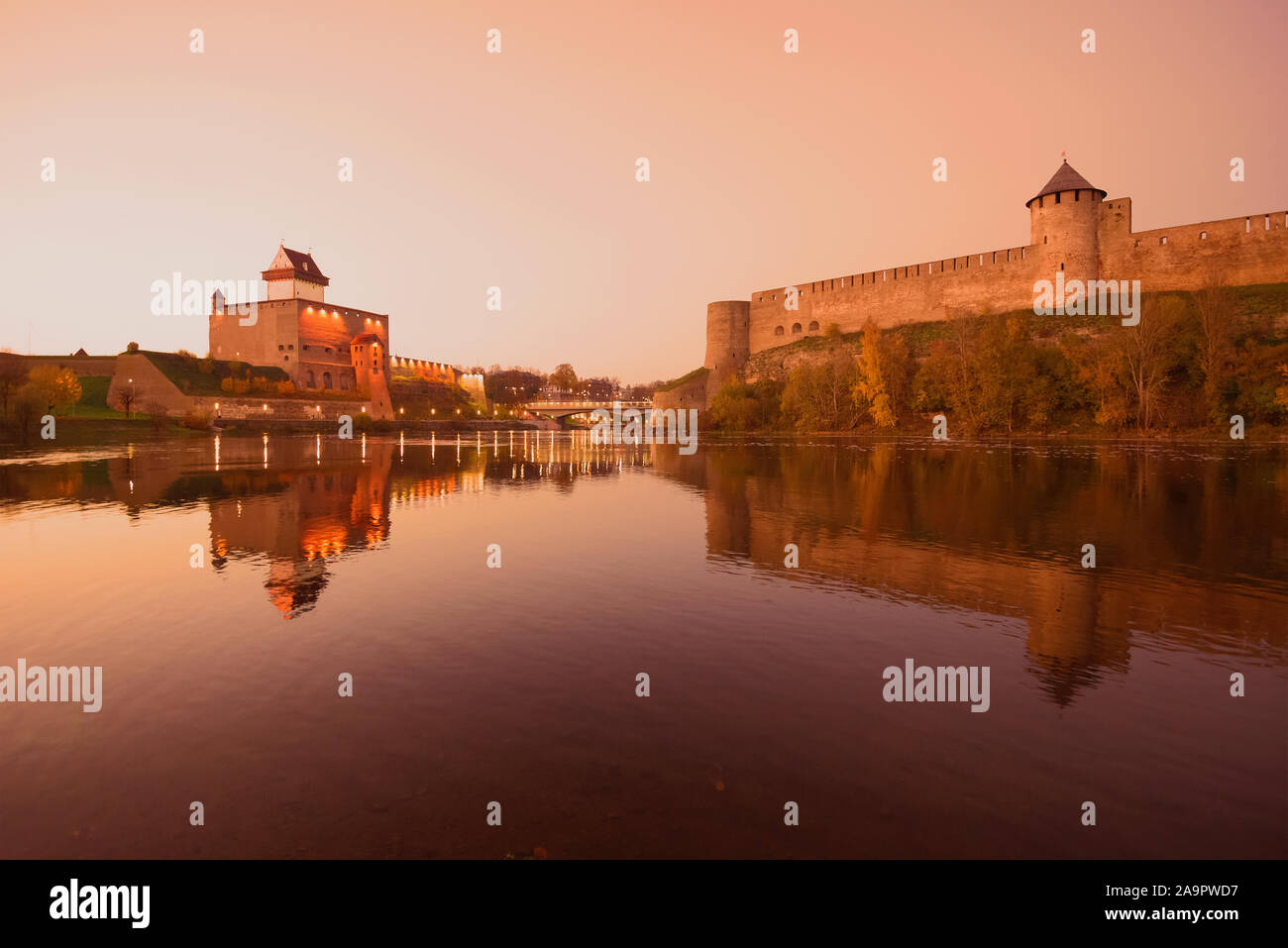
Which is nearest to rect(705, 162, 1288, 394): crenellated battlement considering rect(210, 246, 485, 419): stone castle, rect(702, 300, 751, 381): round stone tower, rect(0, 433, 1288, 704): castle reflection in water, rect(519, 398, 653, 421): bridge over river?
rect(702, 300, 751, 381): round stone tower

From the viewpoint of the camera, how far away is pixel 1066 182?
6016 cm

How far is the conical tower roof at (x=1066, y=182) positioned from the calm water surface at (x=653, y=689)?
55744mm

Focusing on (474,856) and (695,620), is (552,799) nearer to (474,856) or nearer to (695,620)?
(474,856)

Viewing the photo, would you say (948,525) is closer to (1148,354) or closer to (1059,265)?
(1148,354)

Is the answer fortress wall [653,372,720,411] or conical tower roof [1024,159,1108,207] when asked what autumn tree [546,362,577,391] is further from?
conical tower roof [1024,159,1108,207]

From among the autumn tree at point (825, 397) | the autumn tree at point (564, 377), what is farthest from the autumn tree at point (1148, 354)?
the autumn tree at point (564, 377)

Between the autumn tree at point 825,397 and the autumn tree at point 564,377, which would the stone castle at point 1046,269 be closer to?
the autumn tree at point 825,397

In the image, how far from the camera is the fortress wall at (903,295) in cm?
6523

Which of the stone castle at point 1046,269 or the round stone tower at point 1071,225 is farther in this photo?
the round stone tower at point 1071,225

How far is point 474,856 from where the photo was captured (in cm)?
391

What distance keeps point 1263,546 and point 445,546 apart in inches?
565
